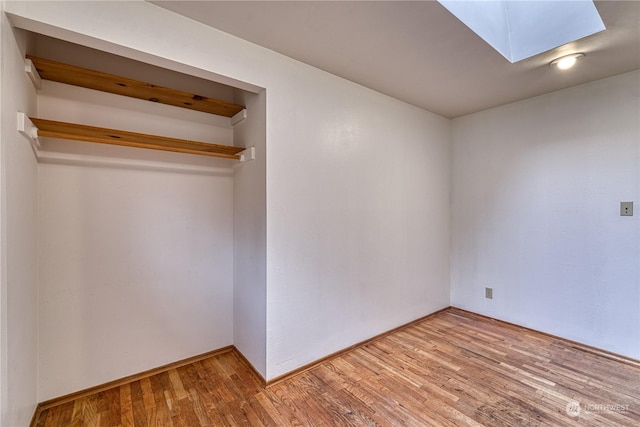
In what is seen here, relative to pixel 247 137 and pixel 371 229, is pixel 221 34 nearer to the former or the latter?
pixel 247 137

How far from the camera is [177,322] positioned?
2.30 meters

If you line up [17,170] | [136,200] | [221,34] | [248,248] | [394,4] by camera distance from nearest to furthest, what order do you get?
[17,170]
[394,4]
[221,34]
[136,200]
[248,248]

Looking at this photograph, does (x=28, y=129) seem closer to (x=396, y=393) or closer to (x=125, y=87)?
(x=125, y=87)

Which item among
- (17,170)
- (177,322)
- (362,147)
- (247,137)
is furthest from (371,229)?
(17,170)

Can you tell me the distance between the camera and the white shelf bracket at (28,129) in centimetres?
142

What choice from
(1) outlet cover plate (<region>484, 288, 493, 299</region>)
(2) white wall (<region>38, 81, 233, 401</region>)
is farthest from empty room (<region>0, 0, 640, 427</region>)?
(1) outlet cover plate (<region>484, 288, 493, 299</region>)

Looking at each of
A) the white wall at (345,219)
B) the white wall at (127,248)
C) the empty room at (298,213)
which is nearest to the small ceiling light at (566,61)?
the empty room at (298,213)

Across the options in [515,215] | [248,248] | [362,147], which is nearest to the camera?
[248,248]

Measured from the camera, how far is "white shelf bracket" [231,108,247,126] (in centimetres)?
229

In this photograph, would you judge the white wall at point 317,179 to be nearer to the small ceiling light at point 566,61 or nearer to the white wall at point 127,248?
the white wall at point 127,248

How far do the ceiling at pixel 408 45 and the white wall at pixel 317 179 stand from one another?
0.16 metres

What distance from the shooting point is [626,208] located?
2355 mm

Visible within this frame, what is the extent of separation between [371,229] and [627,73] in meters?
2.53

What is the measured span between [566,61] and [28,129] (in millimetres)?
3607
